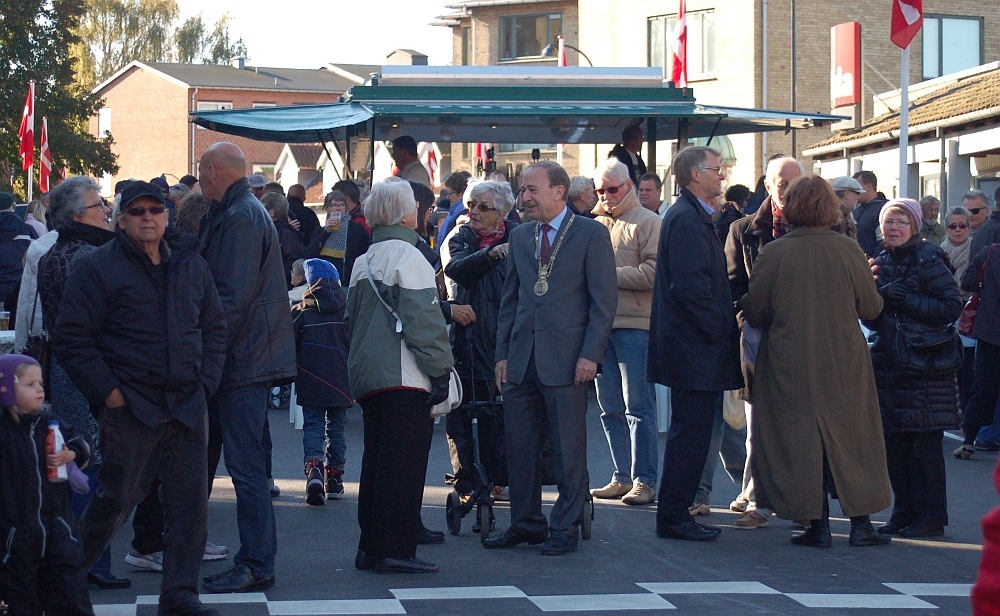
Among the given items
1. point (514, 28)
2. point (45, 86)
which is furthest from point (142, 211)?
point (514, 28)

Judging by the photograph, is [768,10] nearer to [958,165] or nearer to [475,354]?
[958,165]

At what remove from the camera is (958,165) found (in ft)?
76.1

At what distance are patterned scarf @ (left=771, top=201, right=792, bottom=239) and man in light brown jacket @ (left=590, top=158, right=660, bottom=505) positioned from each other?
1041 mm

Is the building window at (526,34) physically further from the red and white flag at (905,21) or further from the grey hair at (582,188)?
the grey hair at (582,188)

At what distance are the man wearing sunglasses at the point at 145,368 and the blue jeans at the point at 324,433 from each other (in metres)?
3.34

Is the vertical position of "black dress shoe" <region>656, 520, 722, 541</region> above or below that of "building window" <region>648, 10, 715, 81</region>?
below

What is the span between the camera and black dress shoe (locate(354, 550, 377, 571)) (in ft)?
23.1

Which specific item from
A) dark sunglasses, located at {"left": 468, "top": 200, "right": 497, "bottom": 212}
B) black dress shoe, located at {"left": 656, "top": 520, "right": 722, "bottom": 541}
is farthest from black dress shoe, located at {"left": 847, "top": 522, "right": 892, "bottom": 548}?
dark sunglasses, located at {"left": 468, "top": 200, "right": 497, "bottom": 212}

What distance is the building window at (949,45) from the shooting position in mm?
37812

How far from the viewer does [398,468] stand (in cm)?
689

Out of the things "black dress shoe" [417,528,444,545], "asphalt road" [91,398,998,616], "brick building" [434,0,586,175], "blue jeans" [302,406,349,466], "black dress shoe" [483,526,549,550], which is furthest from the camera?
"brick building" [434,0,586,175]

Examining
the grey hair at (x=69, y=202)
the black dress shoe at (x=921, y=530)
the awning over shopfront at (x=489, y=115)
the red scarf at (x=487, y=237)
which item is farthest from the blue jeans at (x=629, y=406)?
the awning over shopfront at (x=489, y=115)

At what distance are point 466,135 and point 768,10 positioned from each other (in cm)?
2183

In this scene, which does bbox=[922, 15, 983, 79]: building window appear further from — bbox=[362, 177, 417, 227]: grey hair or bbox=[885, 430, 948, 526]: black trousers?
bbox=[362, 177, 417, 227]: grey hair
